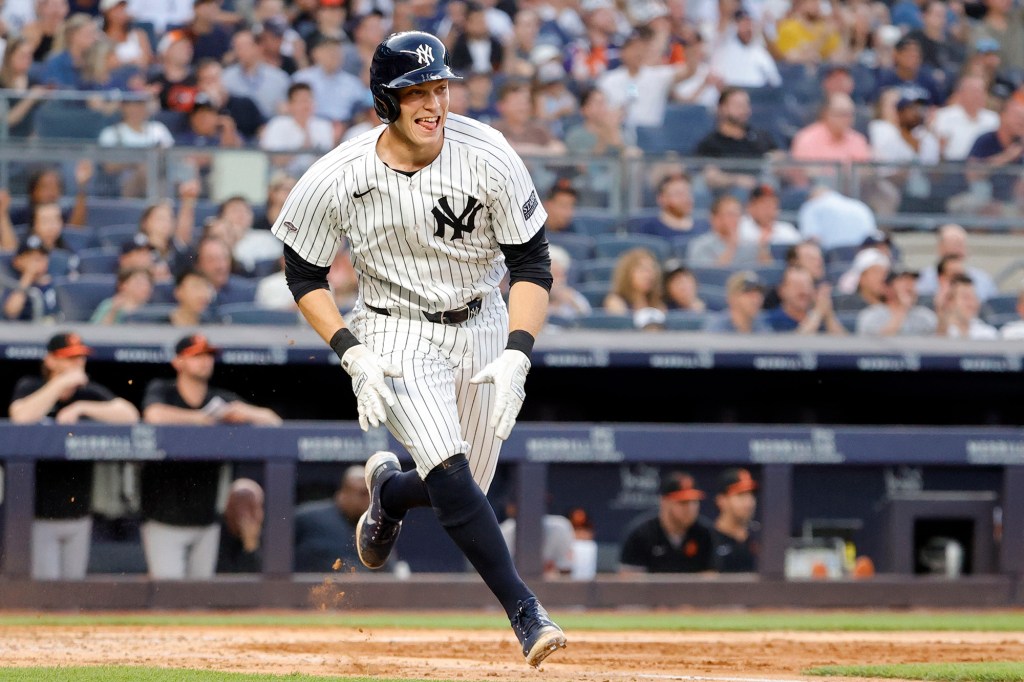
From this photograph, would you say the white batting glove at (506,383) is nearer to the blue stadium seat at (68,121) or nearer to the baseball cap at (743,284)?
the baseball cap at (743,284)

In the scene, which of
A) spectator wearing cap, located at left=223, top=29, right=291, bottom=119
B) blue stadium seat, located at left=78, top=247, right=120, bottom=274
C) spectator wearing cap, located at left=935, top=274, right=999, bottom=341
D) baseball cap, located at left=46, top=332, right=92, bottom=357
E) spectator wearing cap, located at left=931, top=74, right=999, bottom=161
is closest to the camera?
baseball cap, located at left=46, top=332, right=92, bottom=357

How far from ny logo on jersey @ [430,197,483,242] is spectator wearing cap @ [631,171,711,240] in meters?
4.63

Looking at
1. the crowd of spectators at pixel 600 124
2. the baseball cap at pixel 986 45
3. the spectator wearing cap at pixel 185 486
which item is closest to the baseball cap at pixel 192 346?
the spectator wearing cap at pixel 185 486

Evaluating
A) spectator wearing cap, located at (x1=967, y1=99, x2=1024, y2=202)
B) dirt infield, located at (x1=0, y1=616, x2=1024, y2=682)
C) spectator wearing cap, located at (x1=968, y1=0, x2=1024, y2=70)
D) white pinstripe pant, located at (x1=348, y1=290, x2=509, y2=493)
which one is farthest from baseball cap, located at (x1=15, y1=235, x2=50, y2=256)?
spectator wearing cap, located at (x1=968, y1=0, x2=1024, y2=70)

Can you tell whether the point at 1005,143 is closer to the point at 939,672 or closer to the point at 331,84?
the point at 331,84

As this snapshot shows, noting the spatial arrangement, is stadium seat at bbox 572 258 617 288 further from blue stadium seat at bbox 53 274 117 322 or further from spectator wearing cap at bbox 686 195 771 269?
blue stadium seat at bbox 53 274 117 322

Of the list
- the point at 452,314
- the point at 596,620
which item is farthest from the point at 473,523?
the point at 596,620

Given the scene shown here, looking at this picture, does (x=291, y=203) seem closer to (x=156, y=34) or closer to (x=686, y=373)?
(x=686, y=373)

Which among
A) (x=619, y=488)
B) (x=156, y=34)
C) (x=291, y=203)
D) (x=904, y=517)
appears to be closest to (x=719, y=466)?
(x=619, y=488)

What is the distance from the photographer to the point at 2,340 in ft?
23.9

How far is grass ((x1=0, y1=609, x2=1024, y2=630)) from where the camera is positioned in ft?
21.3

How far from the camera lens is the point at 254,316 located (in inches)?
303

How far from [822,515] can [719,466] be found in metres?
0.64

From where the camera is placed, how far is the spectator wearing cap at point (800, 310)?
8086mm
